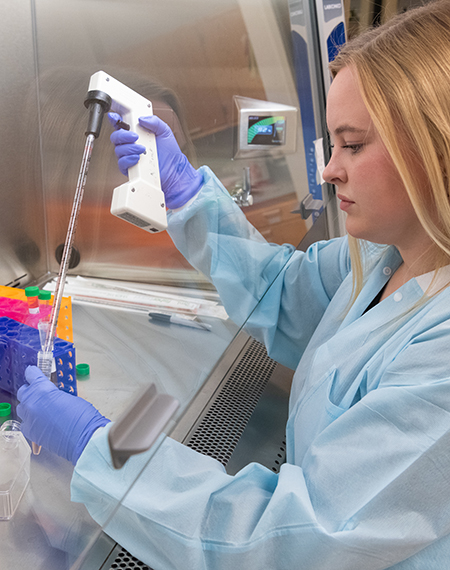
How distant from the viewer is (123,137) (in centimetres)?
105

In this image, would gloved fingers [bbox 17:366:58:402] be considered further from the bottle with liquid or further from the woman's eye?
the woman's eye

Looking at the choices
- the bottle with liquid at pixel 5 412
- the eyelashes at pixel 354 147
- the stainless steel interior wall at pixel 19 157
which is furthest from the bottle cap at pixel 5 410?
the eyelashes at pixel 354 147

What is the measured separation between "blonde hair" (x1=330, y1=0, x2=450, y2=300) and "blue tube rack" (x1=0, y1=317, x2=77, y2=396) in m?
0.69

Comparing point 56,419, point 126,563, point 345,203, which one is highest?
point 345,203

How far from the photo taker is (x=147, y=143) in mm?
1104

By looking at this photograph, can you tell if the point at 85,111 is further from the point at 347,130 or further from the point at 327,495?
the point at 327,495

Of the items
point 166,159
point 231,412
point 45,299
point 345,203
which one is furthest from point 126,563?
point 166,159

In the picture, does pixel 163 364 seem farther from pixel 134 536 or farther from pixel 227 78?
pixel 227 78

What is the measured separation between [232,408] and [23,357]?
0.50 meters

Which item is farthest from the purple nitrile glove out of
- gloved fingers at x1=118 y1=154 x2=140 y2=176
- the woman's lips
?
the woman's lips

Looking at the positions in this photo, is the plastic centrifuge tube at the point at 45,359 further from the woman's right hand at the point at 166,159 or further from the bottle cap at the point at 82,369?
the woman's right hand at the point at 166,159

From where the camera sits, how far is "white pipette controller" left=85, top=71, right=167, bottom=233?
97 centimetres

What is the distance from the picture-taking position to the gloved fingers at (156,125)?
1089mm

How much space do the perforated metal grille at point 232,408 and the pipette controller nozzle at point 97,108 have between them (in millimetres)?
666
